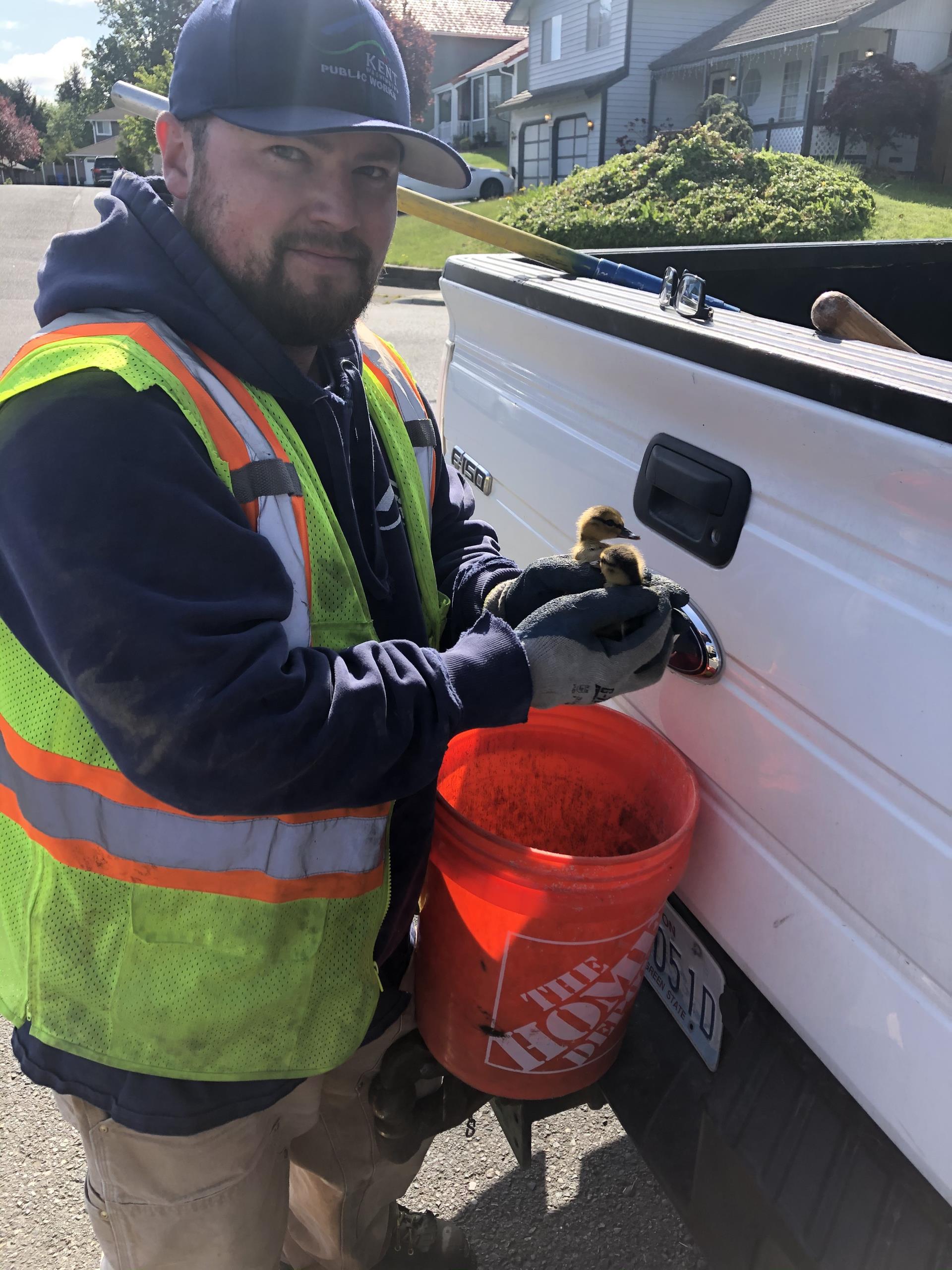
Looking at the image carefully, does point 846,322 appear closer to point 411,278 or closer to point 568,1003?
point 568,1003

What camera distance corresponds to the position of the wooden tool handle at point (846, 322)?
175 centimetres

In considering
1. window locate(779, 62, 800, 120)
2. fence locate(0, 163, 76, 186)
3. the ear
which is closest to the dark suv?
fence locate(0, 163, 76, 186)

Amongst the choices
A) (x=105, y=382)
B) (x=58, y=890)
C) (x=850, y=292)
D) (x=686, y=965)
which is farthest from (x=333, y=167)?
(x=850, y=292)

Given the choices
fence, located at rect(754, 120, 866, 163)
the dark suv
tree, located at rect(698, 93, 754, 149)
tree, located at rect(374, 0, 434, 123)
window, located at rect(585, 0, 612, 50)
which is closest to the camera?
tree, located at rect(698, 93, 754, 149)

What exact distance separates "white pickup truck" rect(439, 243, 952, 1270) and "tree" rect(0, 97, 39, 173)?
278 ft

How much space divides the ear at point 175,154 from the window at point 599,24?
31.6m

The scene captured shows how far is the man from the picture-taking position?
120 cm

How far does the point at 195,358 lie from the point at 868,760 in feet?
3.67

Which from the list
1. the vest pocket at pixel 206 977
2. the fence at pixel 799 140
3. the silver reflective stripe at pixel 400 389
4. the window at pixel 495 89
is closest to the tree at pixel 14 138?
the window at pixel 495 89

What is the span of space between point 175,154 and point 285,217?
244 mm

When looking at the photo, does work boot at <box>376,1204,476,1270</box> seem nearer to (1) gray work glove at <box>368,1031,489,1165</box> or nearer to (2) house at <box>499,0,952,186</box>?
(1) gray work glove at <box>368,1031,489,1165</box>

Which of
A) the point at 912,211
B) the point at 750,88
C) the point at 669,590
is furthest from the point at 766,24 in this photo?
the point at 669,590

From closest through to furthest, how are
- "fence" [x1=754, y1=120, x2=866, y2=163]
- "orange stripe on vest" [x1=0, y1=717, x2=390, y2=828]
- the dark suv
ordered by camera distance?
1. "orange stripe on vest" [x1=0, y1=717, x2=390, y2=828]
2. "fence" [x1=754, y1=120, x2=866, y2=163]
3. the dark suv

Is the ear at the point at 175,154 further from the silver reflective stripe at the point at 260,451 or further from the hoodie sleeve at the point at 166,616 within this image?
the hoodie sleeve at the point at 166,616
